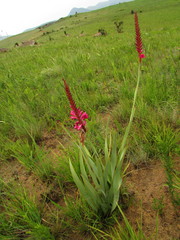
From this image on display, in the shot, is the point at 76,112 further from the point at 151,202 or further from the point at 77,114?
the point at 151,202

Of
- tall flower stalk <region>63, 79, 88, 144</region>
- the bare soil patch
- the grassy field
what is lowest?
the bare soil patch

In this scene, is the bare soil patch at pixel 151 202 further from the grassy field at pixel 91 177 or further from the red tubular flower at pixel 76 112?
the red tubular flower at pixel 76 112

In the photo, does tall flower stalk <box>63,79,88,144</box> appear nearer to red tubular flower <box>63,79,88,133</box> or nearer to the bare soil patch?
red tubular flower <box>63,79,88,133</box>

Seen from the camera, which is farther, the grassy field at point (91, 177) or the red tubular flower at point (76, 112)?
the grassy field at point (91, 177)

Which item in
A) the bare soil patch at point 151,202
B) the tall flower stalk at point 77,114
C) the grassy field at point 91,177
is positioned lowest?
the bare soil patch at point 151,202

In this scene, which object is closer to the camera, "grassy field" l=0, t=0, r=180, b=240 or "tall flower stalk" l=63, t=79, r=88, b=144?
"tall flower stalk" l=63, t=79, r=88, b=144

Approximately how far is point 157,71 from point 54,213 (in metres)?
2.83

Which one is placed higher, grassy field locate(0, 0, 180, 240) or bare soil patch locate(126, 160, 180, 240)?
grassy field locate(0, 0, 180, 240)

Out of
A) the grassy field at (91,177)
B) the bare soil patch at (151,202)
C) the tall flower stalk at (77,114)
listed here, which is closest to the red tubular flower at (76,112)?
the tall flower stalk at (77,114)

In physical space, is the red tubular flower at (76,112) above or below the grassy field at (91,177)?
above

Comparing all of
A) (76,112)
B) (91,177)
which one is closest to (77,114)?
(76,112)

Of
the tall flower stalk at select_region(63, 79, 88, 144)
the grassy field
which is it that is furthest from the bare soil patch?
the tall flower stalk at select_region(63, 79, 88, 144)

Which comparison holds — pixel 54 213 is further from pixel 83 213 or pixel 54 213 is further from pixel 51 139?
pixel 51 139

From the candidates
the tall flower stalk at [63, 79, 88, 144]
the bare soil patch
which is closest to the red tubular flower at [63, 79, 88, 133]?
the tall flower stalk at [63, 79, 88, 144]
